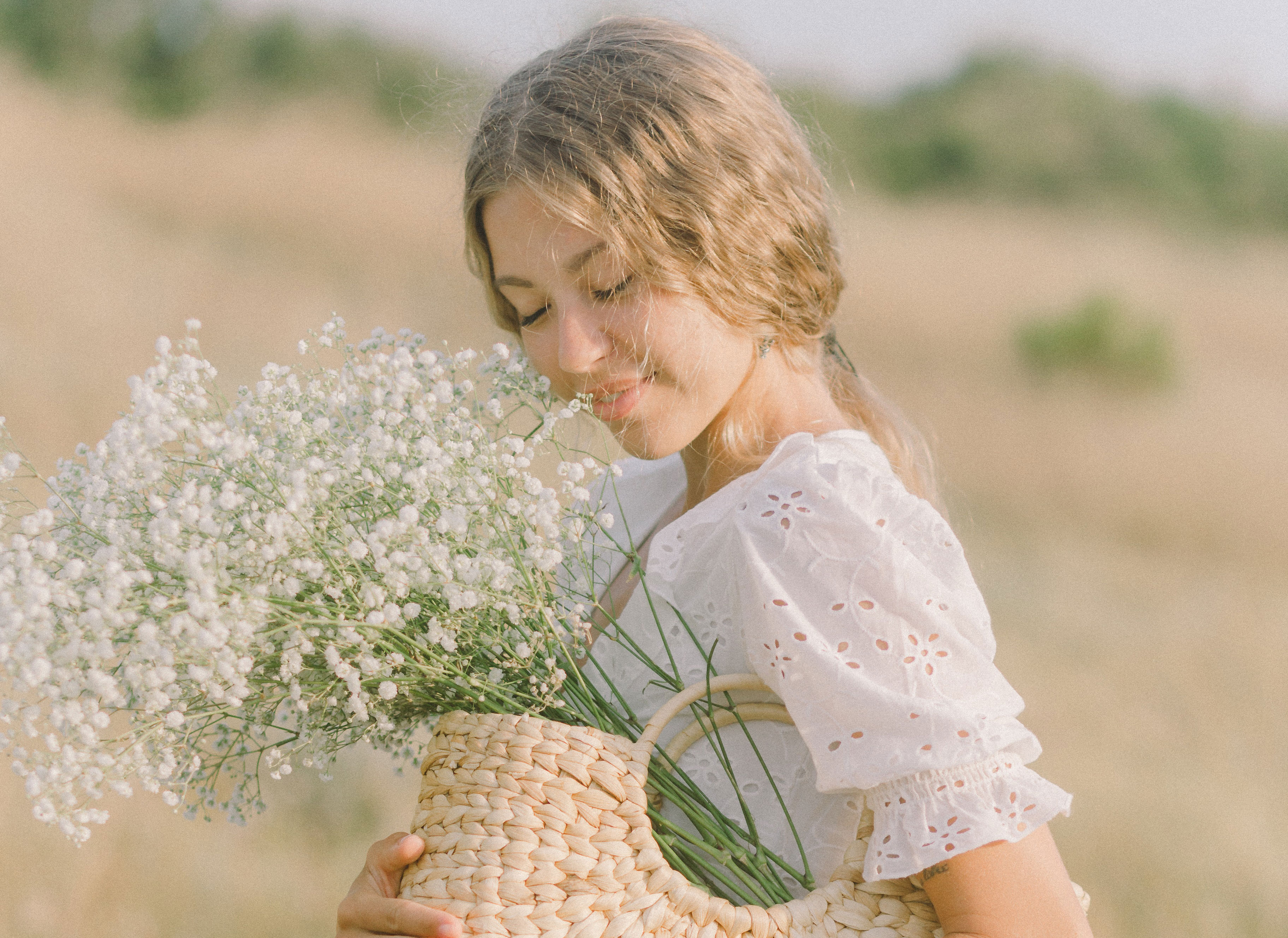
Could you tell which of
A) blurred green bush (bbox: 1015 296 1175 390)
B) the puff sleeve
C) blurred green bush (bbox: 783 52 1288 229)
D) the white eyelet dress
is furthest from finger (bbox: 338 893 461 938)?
blurred green bush (bbox: 783 52 1288 229)

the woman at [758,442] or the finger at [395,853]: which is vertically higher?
the woman at [758,442]

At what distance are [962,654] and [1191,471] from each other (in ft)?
30.3

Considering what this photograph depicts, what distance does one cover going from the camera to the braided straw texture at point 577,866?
3.59 feet

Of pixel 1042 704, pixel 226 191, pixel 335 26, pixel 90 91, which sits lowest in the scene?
pixel 1042 704

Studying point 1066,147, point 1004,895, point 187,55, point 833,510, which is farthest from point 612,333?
point 1066,147

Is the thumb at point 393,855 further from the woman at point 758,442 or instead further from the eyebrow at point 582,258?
the eyebrow at point 582,258

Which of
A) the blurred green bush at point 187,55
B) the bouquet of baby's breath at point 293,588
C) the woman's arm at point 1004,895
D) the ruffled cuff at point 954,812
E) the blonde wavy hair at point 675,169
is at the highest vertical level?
the blurred green bush at point 187,55

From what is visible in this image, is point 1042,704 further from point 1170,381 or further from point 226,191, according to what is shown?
point 226,191

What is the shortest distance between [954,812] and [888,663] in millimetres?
175

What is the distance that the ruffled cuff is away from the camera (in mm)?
1094

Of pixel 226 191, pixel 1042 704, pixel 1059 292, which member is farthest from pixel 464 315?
pixel 1059 292

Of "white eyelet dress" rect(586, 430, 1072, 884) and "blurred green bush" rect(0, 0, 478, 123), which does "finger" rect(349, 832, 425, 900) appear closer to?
"white eyelet dress" rect(586, 430, 1072, 884)

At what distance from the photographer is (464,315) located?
9.12m

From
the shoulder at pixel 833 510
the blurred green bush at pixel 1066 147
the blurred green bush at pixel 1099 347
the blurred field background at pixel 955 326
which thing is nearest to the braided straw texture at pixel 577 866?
the shoulder at pixel 833 510
